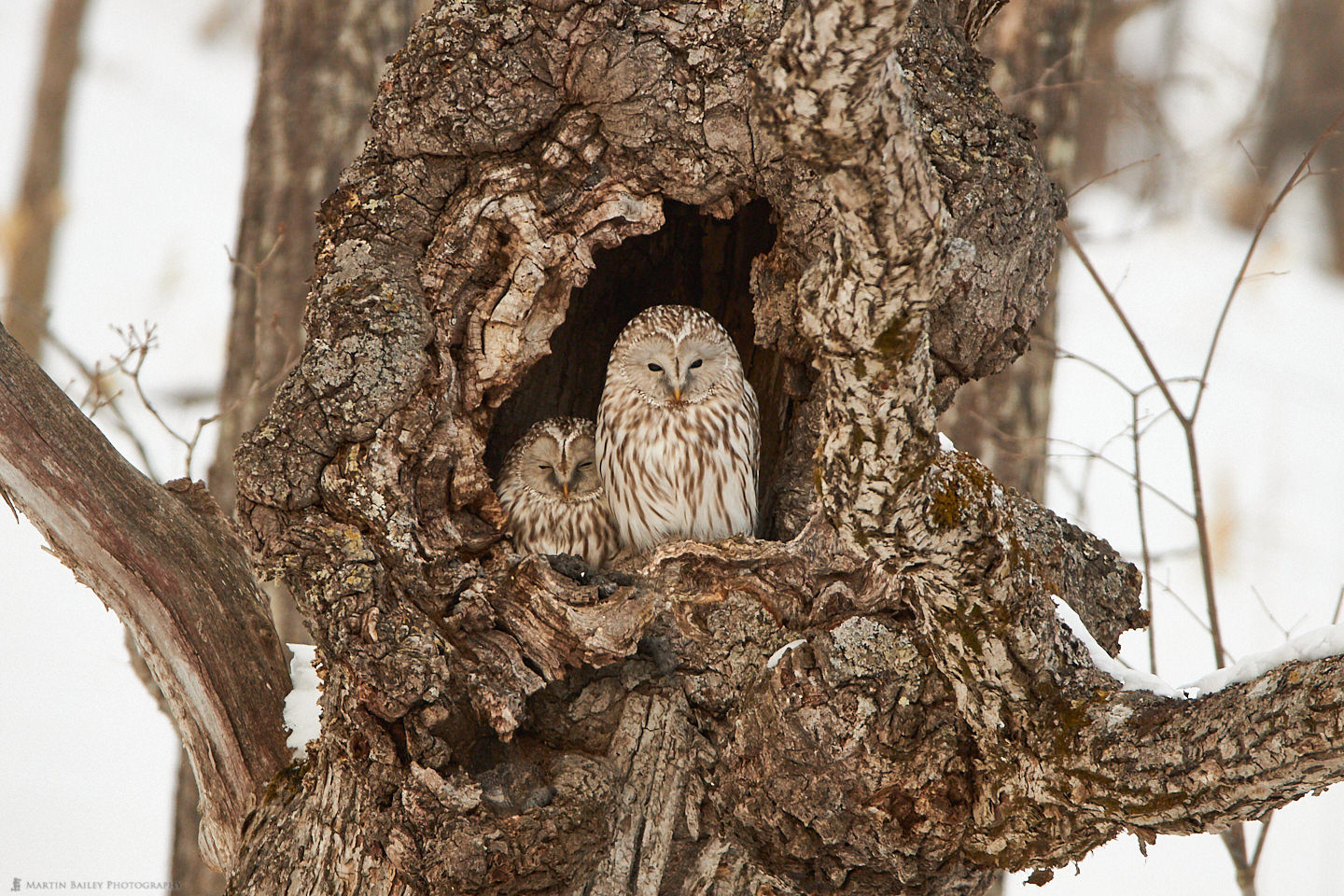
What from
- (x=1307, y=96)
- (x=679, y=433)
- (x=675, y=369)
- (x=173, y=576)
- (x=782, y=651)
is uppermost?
(x=1307, y=96)

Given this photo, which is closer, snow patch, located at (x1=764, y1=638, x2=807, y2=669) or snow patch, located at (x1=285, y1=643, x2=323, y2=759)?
snow patch, located at (x1=764, y1=638, x2=807, y2=669)

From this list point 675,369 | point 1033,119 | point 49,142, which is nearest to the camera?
point 675,369

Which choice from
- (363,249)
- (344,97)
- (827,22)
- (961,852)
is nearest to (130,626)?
(363,249)

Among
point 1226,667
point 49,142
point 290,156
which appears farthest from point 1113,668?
point 49,142

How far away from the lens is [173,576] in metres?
3.18

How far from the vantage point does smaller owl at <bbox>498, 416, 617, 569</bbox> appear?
4195 mm

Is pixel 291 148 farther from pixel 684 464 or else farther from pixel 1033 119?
pixel 1033 119

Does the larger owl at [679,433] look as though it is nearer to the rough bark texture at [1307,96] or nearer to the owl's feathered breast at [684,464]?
the owl's feathered breast at [684,464]

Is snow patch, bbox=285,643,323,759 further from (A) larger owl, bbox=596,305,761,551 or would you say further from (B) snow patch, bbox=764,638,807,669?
(B) snow patch, bbox=764,638,807,669

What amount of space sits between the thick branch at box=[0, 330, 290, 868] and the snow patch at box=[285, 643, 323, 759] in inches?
1.5

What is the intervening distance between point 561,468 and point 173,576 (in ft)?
4.56

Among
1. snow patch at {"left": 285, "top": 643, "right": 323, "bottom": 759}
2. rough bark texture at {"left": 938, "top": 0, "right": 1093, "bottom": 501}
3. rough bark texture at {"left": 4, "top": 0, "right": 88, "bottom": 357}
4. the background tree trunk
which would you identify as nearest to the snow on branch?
snow patch at {"left": 285, "top": 643, "right": 323, "bottom": 759}

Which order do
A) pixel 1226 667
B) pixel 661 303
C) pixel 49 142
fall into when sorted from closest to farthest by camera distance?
pixel 1226 667 < pixel 661 303 < pixel 49 142

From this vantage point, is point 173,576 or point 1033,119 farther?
point 1033,119
